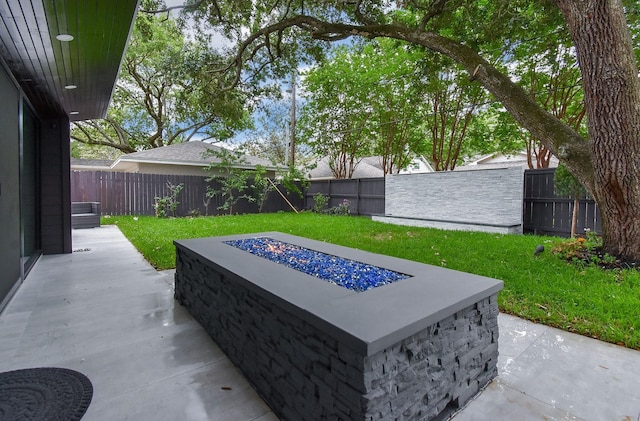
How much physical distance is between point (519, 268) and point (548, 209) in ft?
12.6

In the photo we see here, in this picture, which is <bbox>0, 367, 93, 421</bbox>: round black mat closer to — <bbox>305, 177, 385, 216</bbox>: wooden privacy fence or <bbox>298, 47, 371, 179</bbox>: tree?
<bbox>305, 177, 385, 216</bbox>: wooden privacy fence

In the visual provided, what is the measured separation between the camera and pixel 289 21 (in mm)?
6195

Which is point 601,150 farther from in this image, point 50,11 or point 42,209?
point 42,209

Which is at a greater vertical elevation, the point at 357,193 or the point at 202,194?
the point at 357,193

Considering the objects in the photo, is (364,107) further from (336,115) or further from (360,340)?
(360,340)

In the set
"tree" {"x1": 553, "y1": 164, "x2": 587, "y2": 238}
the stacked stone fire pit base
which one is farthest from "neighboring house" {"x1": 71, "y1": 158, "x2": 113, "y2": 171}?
"tree" {"x1": 553, "y1": 164, "x2": 587, "y2": 238}

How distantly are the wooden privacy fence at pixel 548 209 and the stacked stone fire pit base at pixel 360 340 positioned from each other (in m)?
6.05

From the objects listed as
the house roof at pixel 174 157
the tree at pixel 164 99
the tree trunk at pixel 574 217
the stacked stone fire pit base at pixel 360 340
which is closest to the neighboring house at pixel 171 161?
the house roof at pixel 174 157

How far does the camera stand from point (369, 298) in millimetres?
1587

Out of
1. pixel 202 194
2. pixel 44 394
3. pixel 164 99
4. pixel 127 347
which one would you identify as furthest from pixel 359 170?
pixel 44 394

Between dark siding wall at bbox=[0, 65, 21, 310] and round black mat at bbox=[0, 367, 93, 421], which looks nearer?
round black mat at bbox=[0, 367, 93, 421]

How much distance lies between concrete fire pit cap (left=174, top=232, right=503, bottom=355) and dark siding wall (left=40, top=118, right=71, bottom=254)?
479 centimetres

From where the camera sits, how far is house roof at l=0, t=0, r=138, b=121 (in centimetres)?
231

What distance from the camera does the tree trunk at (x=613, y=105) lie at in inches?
150
